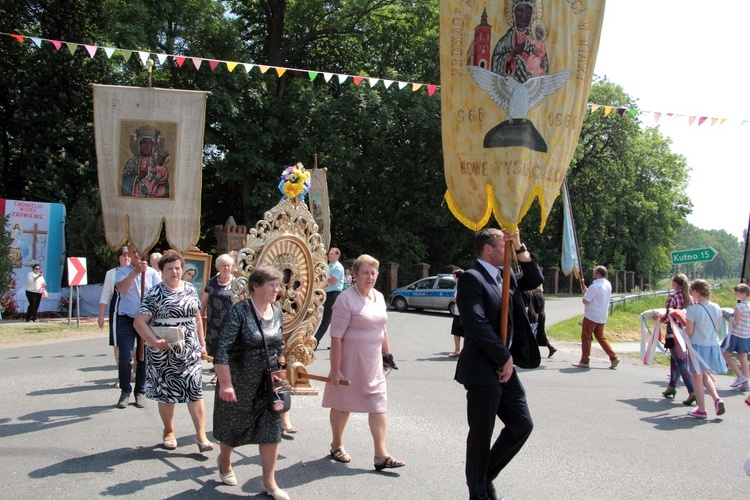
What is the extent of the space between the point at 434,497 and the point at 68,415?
4.54m

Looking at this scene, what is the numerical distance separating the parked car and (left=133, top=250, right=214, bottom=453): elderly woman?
59.4 ft

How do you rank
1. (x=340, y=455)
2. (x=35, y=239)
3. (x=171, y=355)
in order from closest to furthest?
1. (x=340, y=455)
2. (x=171, y=355)
3. (x=35, y=239)

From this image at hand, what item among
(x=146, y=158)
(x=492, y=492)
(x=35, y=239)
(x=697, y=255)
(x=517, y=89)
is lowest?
(x=492, y=492)

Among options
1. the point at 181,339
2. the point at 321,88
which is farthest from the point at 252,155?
the point at 181,339

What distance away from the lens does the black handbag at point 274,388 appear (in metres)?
4.89

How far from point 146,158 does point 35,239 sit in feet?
49.3

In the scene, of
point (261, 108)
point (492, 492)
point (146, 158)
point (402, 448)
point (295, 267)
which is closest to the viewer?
point (492, 492)

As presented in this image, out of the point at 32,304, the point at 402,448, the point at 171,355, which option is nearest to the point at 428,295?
the point at 32,304

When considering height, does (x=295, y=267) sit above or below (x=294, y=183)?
below

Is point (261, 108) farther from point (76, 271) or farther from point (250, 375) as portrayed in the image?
point (250, 375)

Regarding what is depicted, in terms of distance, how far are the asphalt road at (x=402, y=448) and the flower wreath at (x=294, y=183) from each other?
256cm

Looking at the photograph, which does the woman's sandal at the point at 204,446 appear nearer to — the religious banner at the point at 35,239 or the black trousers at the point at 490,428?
the black trousers at the point at 490,428

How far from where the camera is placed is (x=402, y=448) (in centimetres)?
632

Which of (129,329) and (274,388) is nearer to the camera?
(274,388)
